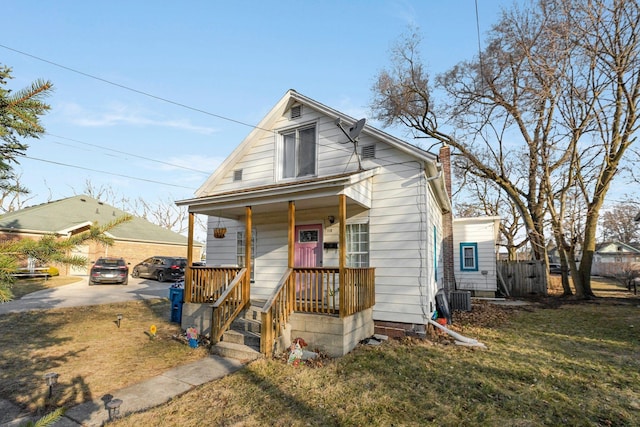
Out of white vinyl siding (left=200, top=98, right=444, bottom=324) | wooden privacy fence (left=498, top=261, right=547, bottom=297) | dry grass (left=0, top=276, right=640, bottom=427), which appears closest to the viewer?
dry grass (left=0, top=276, right=640, bottom=427)

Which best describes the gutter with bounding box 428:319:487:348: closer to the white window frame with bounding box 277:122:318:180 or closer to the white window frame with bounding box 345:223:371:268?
the white window frame with bounding box 345:223:371:268

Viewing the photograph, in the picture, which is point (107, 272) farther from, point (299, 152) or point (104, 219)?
point (299, 152)

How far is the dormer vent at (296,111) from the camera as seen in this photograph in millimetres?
9938

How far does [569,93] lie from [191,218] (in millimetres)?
14992

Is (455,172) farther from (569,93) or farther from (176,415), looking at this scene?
(176,415)

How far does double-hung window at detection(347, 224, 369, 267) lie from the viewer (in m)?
8.59

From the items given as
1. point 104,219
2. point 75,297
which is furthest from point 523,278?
point 104,219

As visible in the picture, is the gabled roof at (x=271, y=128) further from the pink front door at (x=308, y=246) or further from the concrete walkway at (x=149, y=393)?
the concrete walkway at (x=149, y=393)

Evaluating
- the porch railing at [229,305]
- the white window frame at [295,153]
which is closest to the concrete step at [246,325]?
the porch railing at [229,305]

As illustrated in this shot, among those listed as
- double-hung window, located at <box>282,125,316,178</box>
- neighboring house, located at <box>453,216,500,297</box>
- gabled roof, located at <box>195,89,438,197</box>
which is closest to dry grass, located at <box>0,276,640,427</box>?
gabled roof, located at <box>195,89,438,197</box>

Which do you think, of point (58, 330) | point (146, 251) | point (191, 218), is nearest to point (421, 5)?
point (191, 218)

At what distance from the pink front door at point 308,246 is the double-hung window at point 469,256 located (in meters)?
9.97

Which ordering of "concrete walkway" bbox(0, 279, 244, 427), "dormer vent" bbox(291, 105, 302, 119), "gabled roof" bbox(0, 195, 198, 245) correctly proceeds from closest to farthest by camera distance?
"concrete walkway" bbox(0, 279, 244, 427) → "dormer vent" bbox(291, 105, 302, 119) → "gabled roof" bbox(0, 195, 198, 245)

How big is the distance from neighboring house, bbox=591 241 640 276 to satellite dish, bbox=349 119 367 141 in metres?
25.9
